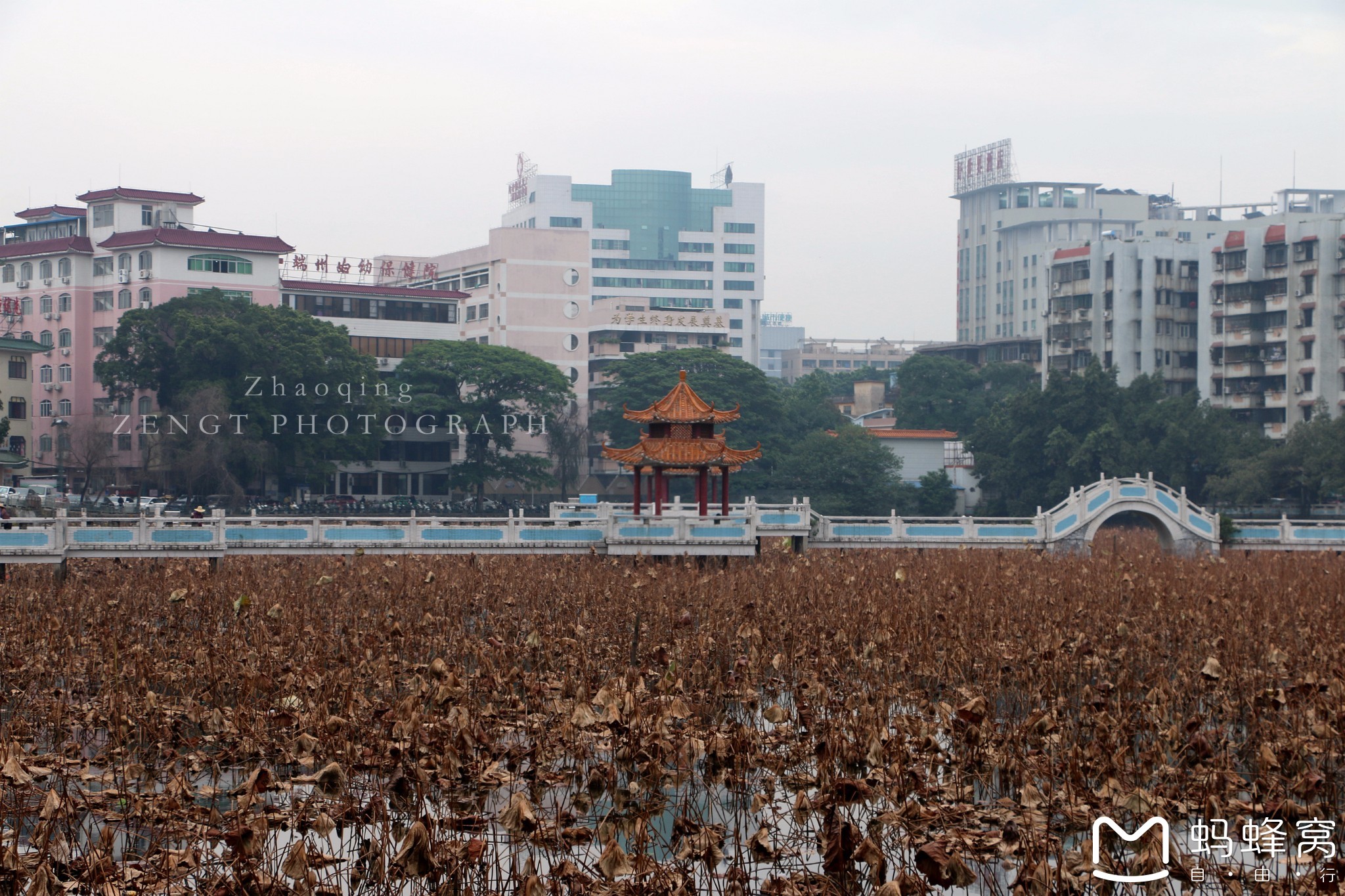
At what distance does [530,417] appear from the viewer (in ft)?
218

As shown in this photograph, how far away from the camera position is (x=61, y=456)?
197ft

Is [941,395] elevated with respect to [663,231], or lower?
lower

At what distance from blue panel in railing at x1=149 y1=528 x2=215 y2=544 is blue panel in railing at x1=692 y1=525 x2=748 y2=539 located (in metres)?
9.69

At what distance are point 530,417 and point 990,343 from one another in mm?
42598

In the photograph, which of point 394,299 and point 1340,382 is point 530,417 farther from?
point 1340,382

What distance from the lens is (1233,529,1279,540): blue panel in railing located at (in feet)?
121

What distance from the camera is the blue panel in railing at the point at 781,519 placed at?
32.9 meters

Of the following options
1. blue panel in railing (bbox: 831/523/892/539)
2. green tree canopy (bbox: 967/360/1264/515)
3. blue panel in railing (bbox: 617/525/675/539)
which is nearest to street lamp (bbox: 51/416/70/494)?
blue panel in railing (bbox: 617/525/675/539)

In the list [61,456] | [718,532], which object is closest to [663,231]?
[61,456]

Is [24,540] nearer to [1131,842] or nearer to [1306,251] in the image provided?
[1131,842]

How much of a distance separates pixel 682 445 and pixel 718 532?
12.2 ft

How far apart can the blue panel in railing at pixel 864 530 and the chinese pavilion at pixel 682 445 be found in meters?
2.81

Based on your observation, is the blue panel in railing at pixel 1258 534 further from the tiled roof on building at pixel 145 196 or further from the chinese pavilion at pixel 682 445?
the tiled roof on building at pixel 145 196

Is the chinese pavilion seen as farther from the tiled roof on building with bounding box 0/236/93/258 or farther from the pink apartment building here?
the tiled roof on building with bounding box 0/236/93/258
